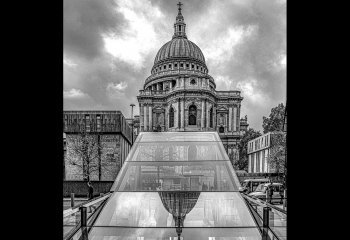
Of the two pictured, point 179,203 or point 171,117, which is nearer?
point 179,203

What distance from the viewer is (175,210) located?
4.72 meters

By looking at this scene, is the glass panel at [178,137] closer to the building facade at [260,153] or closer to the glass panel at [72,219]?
the glass panel at [72,219]

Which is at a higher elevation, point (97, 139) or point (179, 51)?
point (179, 51)

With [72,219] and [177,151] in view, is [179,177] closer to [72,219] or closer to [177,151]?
[177,151]

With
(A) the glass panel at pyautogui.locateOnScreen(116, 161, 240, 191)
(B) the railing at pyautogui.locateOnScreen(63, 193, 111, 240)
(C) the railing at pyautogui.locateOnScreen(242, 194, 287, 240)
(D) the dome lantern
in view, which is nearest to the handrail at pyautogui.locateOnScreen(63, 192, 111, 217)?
(B) the railing at pyautogui.locateOnScreen(63, 193, 111, 240)

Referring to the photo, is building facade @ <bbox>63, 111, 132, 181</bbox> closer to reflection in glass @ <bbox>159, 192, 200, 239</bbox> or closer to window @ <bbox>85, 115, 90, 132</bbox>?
window @ <bbox>85, 115, 90, 132</bbox>

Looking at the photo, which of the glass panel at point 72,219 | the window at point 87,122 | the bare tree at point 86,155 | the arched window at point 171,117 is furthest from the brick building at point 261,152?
the glass panel at point 72,219

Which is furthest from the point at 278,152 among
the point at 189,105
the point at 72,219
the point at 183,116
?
the point at 72,219

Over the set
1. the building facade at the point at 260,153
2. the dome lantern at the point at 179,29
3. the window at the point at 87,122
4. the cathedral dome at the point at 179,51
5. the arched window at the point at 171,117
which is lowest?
the building facade at the point at 260,153

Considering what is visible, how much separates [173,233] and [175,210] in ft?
2.18

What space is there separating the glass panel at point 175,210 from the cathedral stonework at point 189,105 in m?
57.1

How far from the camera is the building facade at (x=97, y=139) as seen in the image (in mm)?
31391
